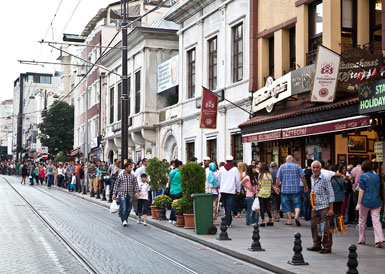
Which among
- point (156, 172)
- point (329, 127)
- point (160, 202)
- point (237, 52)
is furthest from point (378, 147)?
point (237, 52)

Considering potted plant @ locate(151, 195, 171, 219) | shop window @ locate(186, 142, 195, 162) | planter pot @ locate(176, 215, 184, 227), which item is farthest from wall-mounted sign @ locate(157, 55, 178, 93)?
planter pot @ locate(176, 215, 184, 227)

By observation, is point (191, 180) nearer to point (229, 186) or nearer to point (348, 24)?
point (229, 186)

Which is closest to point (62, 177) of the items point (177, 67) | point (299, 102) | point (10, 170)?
point (177, 67)

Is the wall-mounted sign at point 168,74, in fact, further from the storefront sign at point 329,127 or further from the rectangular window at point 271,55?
the storefront sign at point 329,127

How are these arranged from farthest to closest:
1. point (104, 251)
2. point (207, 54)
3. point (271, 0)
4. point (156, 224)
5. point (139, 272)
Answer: point (207, 54) < point (271, 0) < point (156, 224) < point (104, 251) < point (139, 272)

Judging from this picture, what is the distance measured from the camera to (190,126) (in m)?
30.6

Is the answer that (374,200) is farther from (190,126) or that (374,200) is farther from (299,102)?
(190,126)

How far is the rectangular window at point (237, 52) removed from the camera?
25484 millimetres

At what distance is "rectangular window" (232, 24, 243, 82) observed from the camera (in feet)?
83.6

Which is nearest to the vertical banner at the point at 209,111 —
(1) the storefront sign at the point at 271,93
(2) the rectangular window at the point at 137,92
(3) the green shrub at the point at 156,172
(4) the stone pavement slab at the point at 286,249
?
(1) the storefront sign at the point at 271,93

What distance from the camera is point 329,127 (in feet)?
56.0

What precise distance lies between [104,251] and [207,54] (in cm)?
1846

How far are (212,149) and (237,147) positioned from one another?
9.68 ft

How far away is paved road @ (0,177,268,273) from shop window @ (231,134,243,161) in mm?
8101
